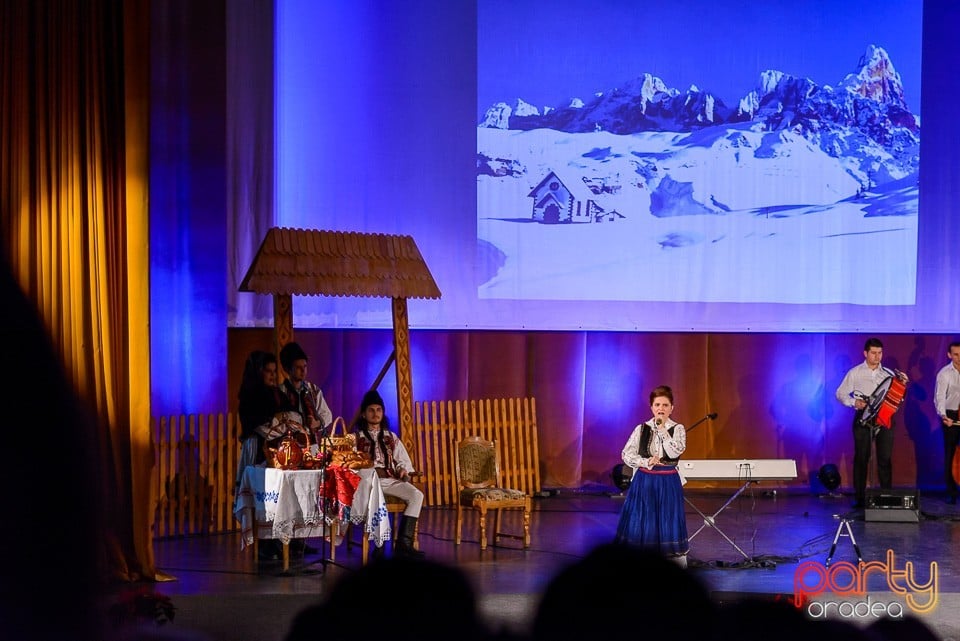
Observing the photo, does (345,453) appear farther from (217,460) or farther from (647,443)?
(217,460)

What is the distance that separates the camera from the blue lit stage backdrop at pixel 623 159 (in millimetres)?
9758

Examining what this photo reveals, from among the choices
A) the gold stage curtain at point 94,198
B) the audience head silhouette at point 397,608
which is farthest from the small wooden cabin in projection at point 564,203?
the audience head silhouette at point 397,608

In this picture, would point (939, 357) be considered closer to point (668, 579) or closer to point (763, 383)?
point (763, 383)

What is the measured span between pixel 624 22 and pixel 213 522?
19.1ft

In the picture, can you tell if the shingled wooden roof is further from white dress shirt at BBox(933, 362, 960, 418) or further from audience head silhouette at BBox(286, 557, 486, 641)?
audience head silhouette at BBox(286, 557, 486, 641)

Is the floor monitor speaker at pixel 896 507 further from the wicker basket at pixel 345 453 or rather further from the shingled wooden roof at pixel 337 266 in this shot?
the wicker basket at pixel 345 453

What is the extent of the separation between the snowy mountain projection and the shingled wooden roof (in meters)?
1.60

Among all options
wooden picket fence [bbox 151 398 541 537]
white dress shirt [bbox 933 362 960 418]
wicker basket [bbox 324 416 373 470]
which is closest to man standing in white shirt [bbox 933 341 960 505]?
white dress shirt [bbox 933 362 960 418]

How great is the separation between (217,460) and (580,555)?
4.18 m

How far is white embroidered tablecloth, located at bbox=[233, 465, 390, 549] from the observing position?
680 centimetres

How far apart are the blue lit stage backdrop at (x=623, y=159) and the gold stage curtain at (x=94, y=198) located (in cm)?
325

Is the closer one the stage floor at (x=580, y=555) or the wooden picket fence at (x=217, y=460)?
the stage floor at (x=580, y=555)

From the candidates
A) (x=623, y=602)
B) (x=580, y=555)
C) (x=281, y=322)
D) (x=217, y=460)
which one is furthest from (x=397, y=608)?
(x=217, y=460)

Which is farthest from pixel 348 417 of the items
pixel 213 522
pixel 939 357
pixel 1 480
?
pixel 1 480
